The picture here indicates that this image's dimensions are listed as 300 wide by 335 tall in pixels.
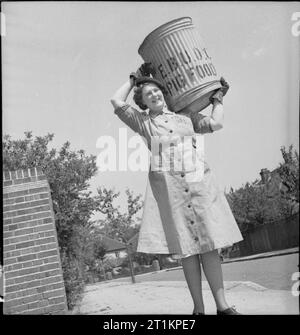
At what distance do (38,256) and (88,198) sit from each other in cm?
53

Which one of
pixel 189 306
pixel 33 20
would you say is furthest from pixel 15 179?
pixel 189 306

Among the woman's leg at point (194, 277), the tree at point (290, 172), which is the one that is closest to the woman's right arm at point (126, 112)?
the woman's leg at point (194, 277)

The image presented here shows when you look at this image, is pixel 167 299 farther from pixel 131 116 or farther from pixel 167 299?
pixel 131 116

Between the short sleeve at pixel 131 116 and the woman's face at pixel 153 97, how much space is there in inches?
3.5

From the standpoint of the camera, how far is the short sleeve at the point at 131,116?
2.60 metres

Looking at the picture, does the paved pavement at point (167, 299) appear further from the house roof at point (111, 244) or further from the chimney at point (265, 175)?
the chimney at point (265, 175)

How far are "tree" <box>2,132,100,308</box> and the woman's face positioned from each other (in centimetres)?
72

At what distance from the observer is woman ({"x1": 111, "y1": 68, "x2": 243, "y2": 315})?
7.79 feet

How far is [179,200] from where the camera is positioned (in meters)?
2.43

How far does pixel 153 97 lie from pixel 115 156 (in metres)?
0.64

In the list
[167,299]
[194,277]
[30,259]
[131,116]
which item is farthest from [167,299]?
[131,116]

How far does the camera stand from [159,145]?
2549mm

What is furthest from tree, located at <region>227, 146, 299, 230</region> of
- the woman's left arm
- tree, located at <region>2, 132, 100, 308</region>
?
tree, located at <region>2, 132, 100, 308</region>

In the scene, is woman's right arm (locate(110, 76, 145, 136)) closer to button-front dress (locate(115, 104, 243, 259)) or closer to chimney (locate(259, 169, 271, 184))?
button-front dress (locate(115, 104, 243, 259))
